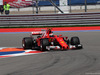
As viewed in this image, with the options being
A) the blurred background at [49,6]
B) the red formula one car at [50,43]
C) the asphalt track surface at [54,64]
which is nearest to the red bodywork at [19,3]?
the blurred background at [49,6]

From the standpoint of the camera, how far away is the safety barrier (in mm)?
22391

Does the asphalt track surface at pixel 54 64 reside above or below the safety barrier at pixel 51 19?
below

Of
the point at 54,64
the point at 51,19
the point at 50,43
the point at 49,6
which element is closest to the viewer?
the point at 54,64

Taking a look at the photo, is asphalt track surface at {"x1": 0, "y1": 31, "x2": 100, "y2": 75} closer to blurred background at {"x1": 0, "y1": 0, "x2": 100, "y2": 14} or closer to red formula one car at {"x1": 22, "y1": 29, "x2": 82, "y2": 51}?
red formula one car at {"x1": 22, "y1": 29, "x2": 82, "y2": 51}

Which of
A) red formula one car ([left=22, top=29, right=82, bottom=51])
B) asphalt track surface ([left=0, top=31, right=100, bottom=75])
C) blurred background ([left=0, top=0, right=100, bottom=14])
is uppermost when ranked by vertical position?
blurred background ([left=0, top=0, right=100, bottom=14])

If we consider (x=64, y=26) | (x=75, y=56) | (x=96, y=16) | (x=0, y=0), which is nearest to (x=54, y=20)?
(x=64, y=26)

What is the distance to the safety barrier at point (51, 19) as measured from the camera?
22.4 meters

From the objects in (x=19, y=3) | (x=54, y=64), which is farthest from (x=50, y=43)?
(x=19, y=3)

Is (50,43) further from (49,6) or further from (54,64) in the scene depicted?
(49,6)

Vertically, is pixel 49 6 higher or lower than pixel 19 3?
lower

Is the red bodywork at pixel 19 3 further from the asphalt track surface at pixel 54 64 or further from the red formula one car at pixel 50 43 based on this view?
the asphalt track surface at pixel 54 64

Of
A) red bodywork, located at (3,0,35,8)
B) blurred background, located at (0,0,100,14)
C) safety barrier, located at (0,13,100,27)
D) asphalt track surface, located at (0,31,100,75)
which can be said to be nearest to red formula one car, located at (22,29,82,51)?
asphalt track surface, located at (0,31,100,75)

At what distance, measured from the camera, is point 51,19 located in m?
23.0

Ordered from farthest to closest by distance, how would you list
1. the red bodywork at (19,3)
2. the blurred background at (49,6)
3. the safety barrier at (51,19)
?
the red bodywork at (19,3), the blurred background at (49,6), the safety barrier at (51,19)
